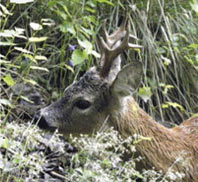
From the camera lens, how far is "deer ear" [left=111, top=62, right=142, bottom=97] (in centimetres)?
409

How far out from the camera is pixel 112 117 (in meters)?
4.38

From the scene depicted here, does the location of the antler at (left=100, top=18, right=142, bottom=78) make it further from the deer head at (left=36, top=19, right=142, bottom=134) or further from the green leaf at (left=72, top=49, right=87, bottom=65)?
the green leaf at (left=72, top=49, right=87, bottom=65)

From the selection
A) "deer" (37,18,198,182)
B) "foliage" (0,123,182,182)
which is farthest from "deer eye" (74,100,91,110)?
"foliage" (0,123,182,182)

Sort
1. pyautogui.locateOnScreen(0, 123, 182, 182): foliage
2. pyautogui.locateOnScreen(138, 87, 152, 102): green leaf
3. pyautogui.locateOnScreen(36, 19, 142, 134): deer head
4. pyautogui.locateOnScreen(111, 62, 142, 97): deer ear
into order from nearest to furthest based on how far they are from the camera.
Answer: pyautogui.locateOnScreen(0, 123, 182, 182): foliage → pyautogui.locateOnScreen(111, 62, 142, 97): deer ear → pyautogui.locateOnScreen(138, 87, 152, 102): green leaf → pyautogui.locateOnScreen(36, 19, 142, 134): deer head

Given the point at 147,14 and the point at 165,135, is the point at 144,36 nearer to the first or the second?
the point at 147,14

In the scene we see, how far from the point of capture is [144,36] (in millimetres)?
5914

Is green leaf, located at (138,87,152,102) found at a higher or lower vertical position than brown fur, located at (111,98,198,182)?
higher

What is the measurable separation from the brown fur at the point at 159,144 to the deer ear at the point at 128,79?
0.68 ft

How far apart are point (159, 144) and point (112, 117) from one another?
1.38 ft

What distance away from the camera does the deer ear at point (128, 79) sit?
13.4ft

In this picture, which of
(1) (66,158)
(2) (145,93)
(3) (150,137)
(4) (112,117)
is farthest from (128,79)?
(1) (66,158)

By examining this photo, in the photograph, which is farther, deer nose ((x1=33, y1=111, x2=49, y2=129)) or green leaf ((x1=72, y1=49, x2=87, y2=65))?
deer nose ((x1=33, y1=111, x2=49, y2=129))

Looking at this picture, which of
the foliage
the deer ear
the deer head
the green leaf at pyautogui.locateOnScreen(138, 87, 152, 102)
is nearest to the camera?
the foliage

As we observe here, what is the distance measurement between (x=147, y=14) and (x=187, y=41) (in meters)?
0.53
